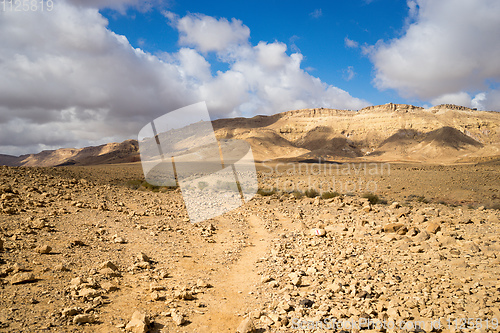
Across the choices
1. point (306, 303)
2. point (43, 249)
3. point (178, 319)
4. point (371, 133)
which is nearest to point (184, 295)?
point (178, 319)

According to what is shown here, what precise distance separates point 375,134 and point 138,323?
10121cm

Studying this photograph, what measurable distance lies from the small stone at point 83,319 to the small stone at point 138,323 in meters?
0.55

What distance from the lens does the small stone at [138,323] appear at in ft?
12.7

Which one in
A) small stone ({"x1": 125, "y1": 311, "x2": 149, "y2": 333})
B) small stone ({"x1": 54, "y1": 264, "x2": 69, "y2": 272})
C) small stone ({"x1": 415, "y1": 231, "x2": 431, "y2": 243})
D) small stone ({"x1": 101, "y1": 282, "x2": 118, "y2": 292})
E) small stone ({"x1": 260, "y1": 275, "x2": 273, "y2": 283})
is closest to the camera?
small stone ({"x1": 125, "y1": 311, "x2": 149, "y2": 333})

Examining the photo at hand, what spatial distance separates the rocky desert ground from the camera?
4.06 m

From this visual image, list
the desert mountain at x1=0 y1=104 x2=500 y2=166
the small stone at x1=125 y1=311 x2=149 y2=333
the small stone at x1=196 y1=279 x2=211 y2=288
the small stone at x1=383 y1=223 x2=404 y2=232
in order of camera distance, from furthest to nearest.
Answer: the desert mountain at x1=0 y1=104 x2=500 y2=166 < the small stone at x1=383 y1=223 x2=404 y2=232 < the small stone at x1=196 y1=279 x2=211 y2=288 < the small stone at x1=125 y1=311 x2=149 y2=333

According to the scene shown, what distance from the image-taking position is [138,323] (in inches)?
156

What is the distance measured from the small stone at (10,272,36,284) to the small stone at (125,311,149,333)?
2139mm

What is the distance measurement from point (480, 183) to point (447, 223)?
17965 mm

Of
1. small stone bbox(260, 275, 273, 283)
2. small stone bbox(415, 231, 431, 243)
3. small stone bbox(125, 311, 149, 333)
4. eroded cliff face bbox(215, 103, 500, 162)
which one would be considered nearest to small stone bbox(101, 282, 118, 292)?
small stone bbox(125, 311, 149, 333)

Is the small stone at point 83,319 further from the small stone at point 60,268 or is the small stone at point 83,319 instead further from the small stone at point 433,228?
the small stone at point 433,228

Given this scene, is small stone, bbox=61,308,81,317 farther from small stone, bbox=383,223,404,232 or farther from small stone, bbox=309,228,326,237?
small stone, bbox=383,223,404,232

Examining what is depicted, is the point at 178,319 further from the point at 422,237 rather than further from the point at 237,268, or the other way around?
the point at 422,237

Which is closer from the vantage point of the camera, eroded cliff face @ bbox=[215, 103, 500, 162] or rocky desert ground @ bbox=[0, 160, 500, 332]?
rocky desert ground @ bbox=[0, 160, 500, 332]
